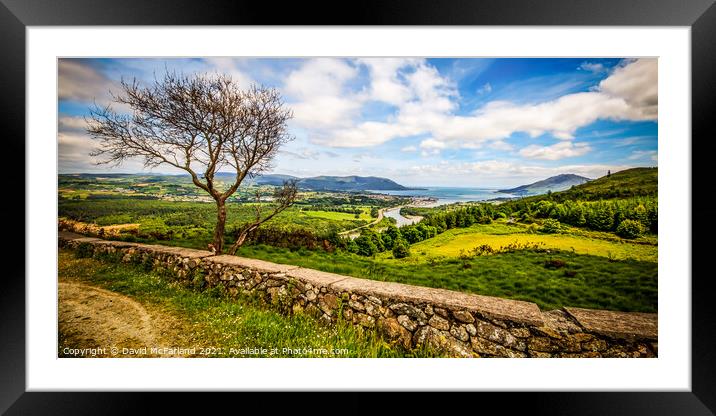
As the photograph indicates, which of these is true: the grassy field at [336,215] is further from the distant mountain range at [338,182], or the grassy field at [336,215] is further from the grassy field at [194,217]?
the distant mountain range at [338,182]

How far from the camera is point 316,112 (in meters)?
3.19

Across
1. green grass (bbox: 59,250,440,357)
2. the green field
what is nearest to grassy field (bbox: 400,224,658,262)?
the green field

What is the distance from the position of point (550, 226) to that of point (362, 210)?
2248mm

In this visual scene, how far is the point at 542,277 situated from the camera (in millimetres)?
2633

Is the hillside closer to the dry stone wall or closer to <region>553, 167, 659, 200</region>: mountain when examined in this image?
<region>553, 167, 659, 200</region>: mountain

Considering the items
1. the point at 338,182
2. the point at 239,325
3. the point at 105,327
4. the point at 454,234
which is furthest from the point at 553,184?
the point at 105,327

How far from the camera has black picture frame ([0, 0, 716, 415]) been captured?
7.82 feet

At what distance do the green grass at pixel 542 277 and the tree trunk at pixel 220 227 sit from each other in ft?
6.29

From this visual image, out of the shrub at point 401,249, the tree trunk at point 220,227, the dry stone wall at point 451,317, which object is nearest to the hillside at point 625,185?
the dry stone wall at point 451,317

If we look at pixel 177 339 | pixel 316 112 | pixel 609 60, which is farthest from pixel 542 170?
pixel 177 339

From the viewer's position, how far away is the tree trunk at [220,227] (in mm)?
3359
